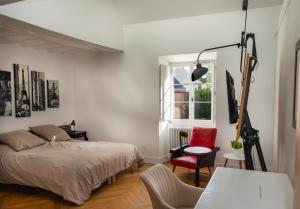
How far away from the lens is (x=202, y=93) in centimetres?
512

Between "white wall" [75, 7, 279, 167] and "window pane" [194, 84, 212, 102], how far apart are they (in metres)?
0.56

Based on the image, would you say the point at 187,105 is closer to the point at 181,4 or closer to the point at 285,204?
the point at 181,4

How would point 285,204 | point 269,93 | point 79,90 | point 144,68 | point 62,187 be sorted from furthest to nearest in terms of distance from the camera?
point 79,90, point 144,68, point 269,93, point 62,187, point 285,204

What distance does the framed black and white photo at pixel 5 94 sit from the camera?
4.14 meters

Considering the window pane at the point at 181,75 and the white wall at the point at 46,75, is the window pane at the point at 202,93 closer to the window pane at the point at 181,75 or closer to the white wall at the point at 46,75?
the window pane at the point at 181,75

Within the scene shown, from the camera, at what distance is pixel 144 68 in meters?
5.05

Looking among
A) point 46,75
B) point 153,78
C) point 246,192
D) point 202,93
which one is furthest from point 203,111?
point 246,192

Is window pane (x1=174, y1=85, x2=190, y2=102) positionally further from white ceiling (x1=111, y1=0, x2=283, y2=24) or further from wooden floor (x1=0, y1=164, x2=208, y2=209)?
wooden floor (x1=0, y1=164, x2=208, y2=209)

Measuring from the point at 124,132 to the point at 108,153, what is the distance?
1.54 meters

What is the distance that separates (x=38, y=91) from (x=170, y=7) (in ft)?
10.2

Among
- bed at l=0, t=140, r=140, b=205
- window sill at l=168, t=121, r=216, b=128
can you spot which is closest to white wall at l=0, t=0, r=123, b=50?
bed at l=0, t=140, r=140, b=205

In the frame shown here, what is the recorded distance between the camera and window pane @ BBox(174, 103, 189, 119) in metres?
5.30

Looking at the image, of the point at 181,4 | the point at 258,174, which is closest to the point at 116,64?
the point at 181,4

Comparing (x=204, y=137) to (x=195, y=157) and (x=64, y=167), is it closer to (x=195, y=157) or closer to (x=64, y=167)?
(x=195, y=157)
